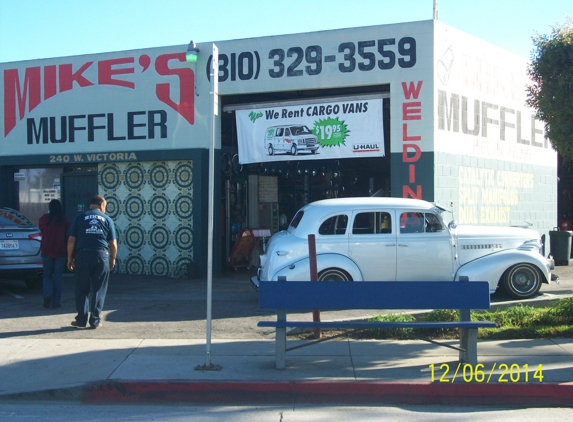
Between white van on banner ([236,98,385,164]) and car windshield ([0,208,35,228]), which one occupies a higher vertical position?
white van on banner ([236,98,385,164])

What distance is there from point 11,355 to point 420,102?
944 cm

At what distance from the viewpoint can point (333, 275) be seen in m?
10.6

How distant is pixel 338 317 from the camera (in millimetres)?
9930

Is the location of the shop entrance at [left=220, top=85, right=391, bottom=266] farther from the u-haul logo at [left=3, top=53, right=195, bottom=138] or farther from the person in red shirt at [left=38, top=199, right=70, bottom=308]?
the person in red shirt at [left=38, top=199, right=70, bottom=308]

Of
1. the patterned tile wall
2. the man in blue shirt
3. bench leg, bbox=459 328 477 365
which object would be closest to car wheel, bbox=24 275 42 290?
the patterned tile wall

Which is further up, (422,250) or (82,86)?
(82,86)

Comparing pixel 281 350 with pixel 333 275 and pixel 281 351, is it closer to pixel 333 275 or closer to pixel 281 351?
pixel 281 351

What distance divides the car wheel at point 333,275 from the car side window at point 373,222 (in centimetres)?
77

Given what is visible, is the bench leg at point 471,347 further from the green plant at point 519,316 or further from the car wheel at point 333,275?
the car wheel at point 333,275

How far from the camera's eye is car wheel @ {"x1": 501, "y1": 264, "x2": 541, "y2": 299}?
430 inches
